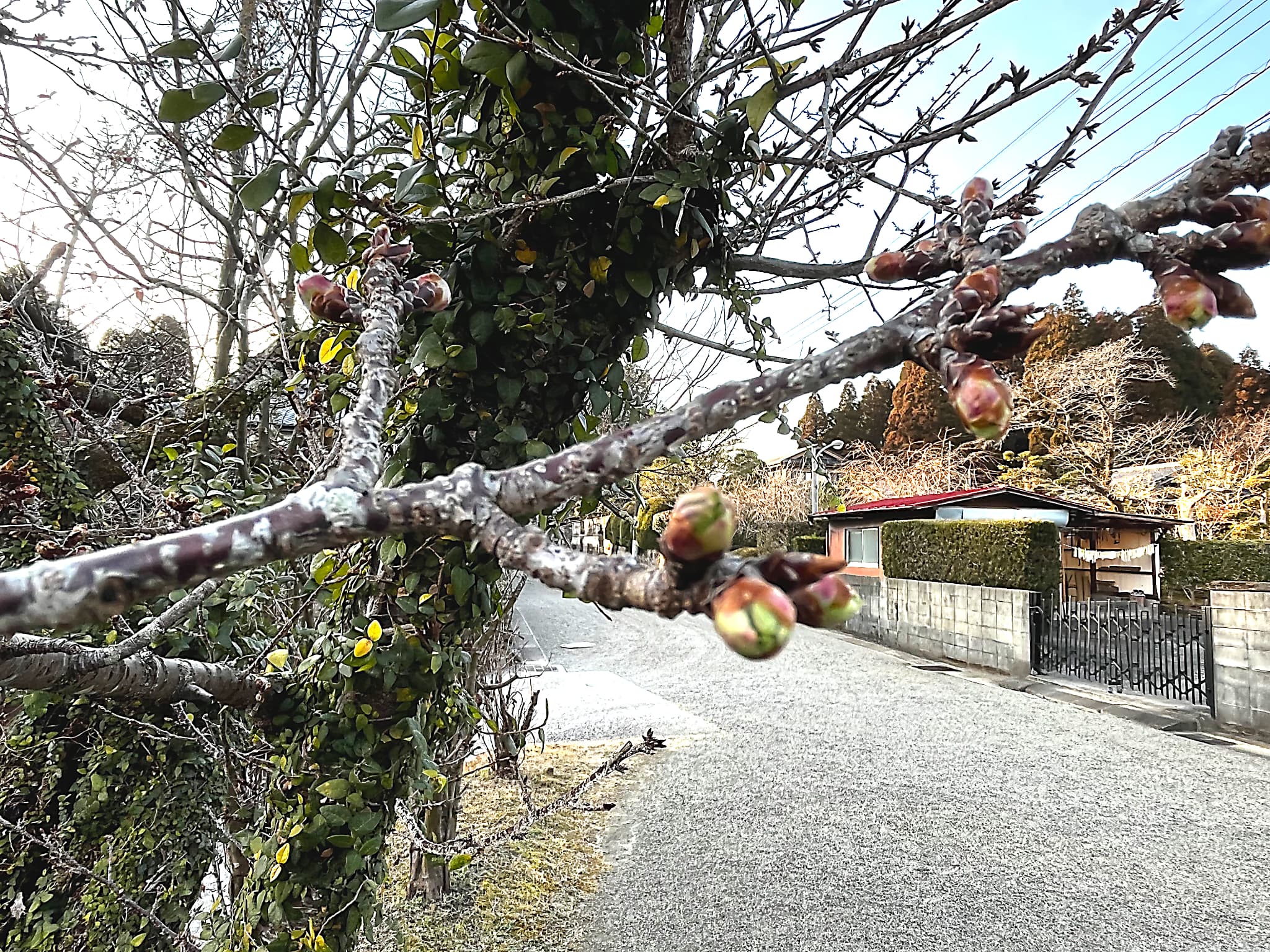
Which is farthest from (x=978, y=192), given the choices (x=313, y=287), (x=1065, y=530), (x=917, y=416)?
(x=917, y=416)

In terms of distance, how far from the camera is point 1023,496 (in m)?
11.2

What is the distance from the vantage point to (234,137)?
1186mm

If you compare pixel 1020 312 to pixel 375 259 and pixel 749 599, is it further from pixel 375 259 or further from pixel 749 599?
pixel 375 259

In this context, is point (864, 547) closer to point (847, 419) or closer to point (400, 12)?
point (847, 419)

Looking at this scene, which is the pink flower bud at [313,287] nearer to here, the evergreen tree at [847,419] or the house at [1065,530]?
the house at [1065,530]

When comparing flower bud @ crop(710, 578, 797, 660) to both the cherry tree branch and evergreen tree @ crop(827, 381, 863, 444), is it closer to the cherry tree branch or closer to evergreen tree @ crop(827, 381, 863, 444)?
the cherry tree branch

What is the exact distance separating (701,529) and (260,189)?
4.04 ft

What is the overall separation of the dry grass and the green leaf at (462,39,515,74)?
229 cm

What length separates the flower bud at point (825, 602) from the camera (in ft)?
1.08

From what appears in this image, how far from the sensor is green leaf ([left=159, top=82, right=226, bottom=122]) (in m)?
1.07

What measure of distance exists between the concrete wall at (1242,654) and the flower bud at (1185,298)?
714 centimetres

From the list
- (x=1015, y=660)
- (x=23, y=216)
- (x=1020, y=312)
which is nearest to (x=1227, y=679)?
(x=1015, y=660)

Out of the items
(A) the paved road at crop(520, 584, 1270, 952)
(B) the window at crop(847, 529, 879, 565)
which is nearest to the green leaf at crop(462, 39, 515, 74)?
(A) the paved road at crop(520, 584, 1270, 952)

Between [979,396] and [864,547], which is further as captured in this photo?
[864,547]
